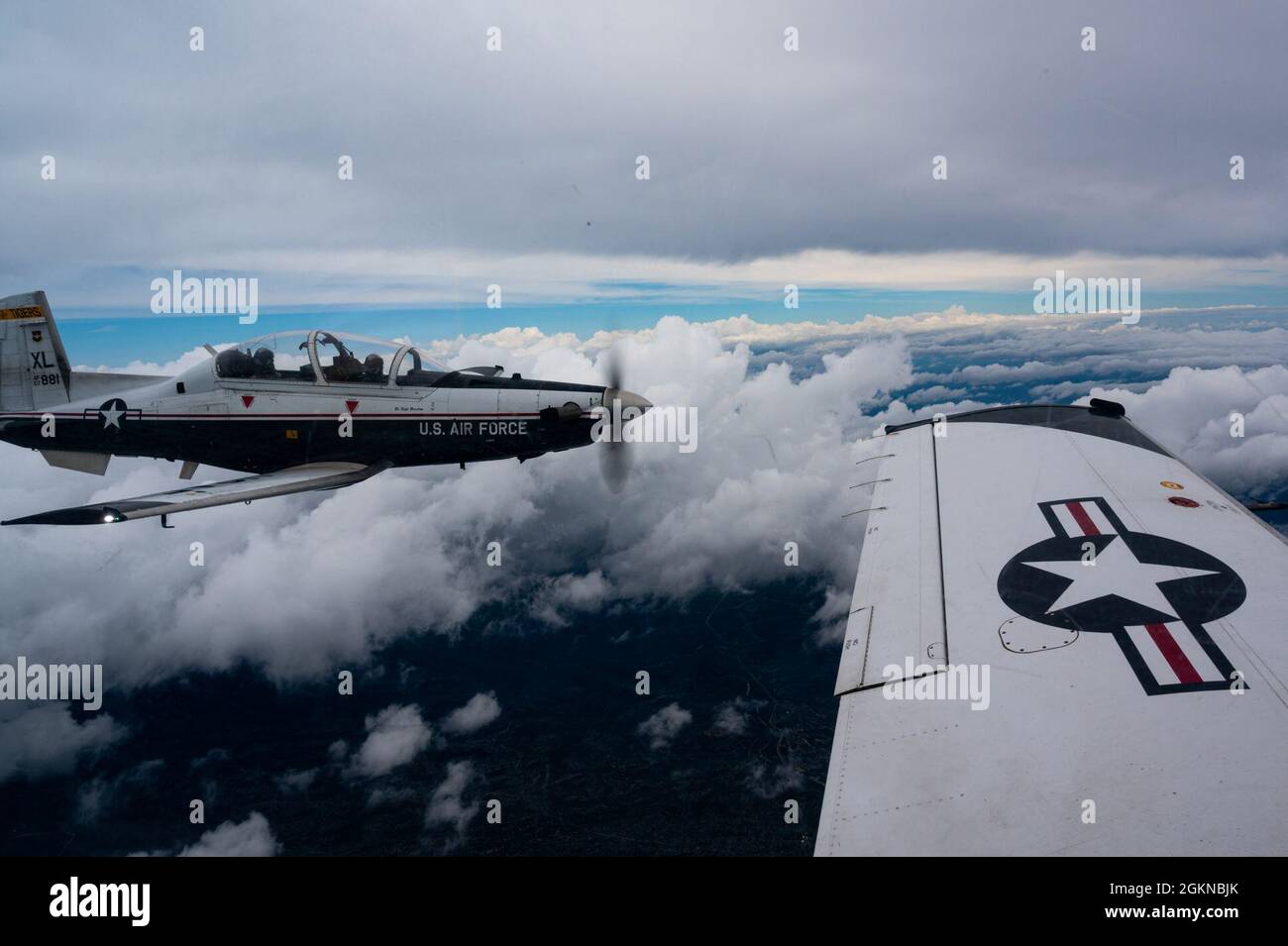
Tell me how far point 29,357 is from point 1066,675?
21871 mm

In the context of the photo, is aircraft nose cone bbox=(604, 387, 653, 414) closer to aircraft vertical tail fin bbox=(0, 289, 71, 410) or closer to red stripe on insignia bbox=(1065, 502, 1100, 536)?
red stripe on insignia bbox=(1065, 502, 1100, 536)

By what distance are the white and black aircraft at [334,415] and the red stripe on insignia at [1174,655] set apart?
7916mm

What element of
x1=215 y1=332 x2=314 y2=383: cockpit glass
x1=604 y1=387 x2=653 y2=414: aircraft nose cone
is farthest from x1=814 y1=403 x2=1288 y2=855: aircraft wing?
x1=215 y1=332 x2=314 y2=383: cockpit glass

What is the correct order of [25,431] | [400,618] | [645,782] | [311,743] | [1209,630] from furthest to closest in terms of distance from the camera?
[400,618] < [311,743] < [645,782] < [25,431] < [1209,630]

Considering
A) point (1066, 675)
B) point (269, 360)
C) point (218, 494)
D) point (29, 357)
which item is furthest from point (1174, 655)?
point (29, 357)

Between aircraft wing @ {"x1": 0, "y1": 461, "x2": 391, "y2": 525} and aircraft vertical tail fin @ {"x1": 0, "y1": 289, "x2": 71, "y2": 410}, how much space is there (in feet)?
23.5

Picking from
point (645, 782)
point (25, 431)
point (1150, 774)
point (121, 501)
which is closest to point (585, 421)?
point (121, 501)

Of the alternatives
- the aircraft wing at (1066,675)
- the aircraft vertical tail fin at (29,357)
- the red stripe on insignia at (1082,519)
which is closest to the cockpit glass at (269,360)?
the aircraft vertical tail fin at (29,357)

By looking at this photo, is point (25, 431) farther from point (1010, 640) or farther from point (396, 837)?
point (396, 837)

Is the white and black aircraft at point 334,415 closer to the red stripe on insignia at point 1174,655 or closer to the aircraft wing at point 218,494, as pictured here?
the aircraft wing at point 218,494

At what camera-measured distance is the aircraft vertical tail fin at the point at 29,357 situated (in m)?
15.4

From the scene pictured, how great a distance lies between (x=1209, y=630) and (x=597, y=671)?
511 feet
